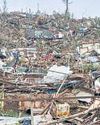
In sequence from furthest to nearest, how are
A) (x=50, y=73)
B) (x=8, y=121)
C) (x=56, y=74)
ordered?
(x=50, y=73)
(x=56, y=74)
(x=8, y=121)

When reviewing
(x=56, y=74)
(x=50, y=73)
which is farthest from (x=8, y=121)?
(x=50, y=73)

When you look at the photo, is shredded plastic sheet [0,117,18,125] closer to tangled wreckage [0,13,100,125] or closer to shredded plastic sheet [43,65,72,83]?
tangled wreckage [0,13,100,125]

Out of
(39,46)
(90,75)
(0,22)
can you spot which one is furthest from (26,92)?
(0,22)

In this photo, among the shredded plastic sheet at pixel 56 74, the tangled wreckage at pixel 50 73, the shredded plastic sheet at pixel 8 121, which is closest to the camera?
the shredded plastic sheet at pixel 8 121

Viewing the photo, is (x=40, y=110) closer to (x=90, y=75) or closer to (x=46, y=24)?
(x=90, y=75)

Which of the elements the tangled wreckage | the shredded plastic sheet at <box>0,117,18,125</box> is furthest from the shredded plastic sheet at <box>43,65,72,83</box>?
the shredded plastic sheet at <box>0,117,18,125</box>

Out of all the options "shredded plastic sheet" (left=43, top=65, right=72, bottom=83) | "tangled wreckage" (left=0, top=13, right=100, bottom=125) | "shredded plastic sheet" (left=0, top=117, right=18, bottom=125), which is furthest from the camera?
"shredded plastic sheet" (left=43, top=65, right=72, bottom=83)

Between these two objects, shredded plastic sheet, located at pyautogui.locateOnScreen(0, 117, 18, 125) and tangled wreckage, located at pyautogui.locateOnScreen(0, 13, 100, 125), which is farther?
tangled wreckage, located at pyautogui.locateOnScreen(0, 13, 100, 125)

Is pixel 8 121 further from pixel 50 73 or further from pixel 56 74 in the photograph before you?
pixel 50 73

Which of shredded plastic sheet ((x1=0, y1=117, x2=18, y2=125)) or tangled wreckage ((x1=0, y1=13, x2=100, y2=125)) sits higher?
tangled wreckage ((x1=0, y1=13, x2=100, y2=125))

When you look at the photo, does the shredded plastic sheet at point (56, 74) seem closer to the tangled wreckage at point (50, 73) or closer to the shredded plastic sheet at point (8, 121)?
the tangled wreckage at point (50, 73)

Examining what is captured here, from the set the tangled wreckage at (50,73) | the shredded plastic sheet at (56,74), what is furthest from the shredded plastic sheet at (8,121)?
the shredded plastic sheet at (56,74)
